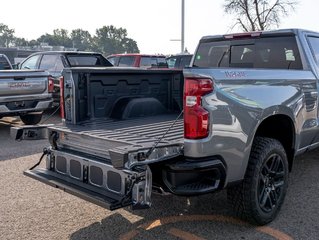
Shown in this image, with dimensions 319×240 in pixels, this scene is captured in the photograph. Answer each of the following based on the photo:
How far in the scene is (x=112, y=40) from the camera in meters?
115

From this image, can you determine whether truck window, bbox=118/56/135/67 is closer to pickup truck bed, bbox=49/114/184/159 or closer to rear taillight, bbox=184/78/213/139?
pickup truck bed, bbox=49/114/184/159

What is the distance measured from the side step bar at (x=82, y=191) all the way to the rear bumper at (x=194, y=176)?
1.27ft

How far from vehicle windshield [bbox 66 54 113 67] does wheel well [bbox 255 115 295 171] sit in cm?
751

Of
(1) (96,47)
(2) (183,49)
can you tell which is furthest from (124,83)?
(1) (96,47)

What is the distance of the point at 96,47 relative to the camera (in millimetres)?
115500

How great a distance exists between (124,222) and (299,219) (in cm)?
179

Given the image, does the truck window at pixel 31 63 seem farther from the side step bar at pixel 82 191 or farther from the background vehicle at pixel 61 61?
the side step bar at pixel 82 191

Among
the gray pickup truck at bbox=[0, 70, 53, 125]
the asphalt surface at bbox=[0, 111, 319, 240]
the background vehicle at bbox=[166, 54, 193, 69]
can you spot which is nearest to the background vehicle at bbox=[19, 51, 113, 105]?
the gray pickup truck at bbox=[0, 70, 53, 125]

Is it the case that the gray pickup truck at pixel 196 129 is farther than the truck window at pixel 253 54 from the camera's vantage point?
No

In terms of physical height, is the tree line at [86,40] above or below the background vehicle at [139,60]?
above

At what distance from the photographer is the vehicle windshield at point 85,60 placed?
10.7 meters

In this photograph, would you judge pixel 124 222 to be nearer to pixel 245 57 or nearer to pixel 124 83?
pixel 124 83

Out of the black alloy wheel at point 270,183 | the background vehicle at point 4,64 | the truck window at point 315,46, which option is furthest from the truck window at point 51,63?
the black alloy wheel at point 270,183

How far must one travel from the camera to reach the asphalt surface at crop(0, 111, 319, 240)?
3.65 metres
